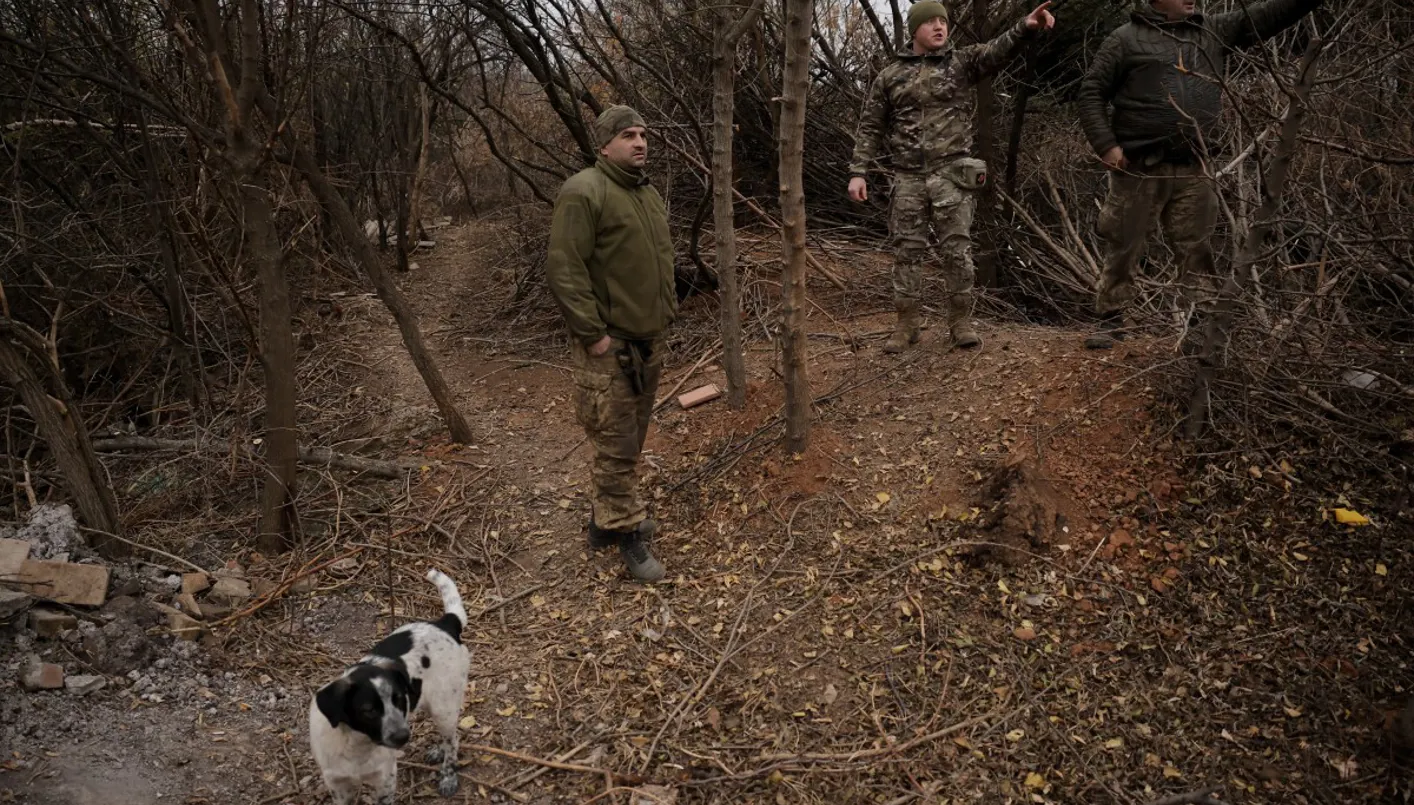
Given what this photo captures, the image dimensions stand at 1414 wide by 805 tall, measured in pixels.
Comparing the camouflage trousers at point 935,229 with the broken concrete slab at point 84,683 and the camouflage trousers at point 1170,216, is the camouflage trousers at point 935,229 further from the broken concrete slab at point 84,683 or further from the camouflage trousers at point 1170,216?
the broken concrete slab at point 84,683

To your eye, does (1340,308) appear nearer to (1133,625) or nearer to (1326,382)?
(1326,382)

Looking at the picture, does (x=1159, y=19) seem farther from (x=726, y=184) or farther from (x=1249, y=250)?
(x=726, y=184)

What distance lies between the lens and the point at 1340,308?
3.78 meters

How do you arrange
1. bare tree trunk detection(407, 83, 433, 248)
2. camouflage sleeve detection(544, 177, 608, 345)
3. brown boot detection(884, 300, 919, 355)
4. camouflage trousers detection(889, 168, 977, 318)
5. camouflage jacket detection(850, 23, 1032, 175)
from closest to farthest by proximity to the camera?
camouflage sleeve detection(544, 177, 608, 345), camouflage jacket detection(850, 23, 1032, 175), camouflage trousers detection(889, 168, 977, 318), brown boot detection(884, 300, 919, 355), bare tree trunk detection(407, 83, 433, 248)

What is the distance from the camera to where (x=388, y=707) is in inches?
102

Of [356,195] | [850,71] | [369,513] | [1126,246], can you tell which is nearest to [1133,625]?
[1126,246]

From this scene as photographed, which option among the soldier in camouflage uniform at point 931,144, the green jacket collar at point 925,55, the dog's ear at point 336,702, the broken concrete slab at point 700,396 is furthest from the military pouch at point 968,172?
the dog's ear at point 336,702

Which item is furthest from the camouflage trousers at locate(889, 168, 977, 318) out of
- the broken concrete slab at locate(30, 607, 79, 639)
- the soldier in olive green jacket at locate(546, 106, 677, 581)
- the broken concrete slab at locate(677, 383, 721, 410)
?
the broken concrete slab at locate(30, 607, 79, 639)

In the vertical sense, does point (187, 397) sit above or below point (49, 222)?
below

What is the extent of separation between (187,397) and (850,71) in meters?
6.89

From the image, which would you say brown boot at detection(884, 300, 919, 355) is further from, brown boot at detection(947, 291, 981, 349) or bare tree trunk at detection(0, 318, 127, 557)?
bare tree trunk at detection(0, 318, 127, 557)

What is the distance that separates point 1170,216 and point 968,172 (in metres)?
1.13

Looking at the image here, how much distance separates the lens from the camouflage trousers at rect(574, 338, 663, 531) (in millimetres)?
4074

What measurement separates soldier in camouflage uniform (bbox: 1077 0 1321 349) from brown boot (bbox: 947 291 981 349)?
3.18 ft
